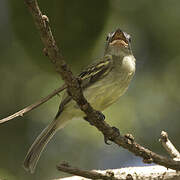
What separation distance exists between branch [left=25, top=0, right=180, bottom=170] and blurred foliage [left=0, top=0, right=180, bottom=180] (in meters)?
1.48

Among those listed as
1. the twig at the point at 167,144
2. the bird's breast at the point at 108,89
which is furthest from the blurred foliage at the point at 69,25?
the twig at the point at 167,144

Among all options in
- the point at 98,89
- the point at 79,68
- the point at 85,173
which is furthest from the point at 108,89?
the point at 85,173

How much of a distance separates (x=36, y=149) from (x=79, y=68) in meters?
1.04

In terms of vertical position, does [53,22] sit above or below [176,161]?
above

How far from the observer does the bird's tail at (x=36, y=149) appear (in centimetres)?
467

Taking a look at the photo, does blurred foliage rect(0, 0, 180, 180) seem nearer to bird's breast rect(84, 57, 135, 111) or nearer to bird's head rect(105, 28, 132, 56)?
bird's head rect(105, 28, 132, 56)

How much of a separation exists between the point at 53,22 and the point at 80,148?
5.15 ft

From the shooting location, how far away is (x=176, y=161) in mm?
3805

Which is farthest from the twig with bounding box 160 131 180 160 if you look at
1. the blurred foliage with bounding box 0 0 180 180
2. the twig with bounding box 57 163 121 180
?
the blurred foliage with bounding box 0 0 180 180

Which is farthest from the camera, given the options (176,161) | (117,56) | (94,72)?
(117,56)

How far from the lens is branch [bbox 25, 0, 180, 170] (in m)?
2.92

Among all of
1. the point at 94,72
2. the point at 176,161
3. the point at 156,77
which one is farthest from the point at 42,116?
the point at 176,161

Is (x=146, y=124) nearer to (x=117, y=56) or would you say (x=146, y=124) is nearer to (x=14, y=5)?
(x=117, y=56)

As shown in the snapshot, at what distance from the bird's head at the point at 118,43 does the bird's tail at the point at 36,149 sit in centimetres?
107
